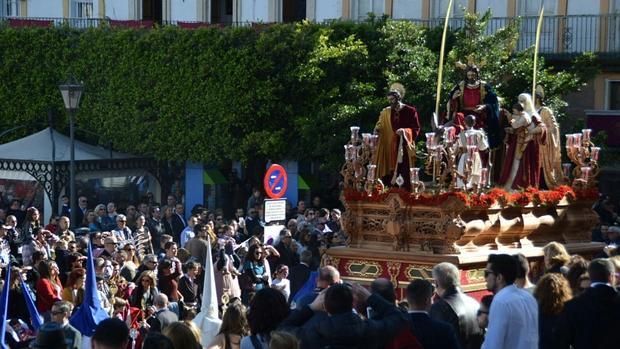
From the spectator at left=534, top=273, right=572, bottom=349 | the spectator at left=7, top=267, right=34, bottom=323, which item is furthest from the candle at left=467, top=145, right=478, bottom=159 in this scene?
the spectator at left=534, top=273, right=572, bottom=349

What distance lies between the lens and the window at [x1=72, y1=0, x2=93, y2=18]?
4011cm

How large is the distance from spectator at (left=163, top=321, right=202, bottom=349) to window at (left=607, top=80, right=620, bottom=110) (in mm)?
23767

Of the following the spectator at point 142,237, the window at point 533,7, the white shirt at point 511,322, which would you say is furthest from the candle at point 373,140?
the window at point 533,7

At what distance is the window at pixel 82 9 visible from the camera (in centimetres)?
4011

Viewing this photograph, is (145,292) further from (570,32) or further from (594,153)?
(570,32)

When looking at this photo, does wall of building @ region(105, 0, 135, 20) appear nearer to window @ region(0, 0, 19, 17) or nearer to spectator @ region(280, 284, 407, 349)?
window @ region(0, 0, 19, 17)

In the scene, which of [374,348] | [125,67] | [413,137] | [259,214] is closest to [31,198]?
[125,67]

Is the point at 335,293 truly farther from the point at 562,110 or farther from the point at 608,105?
the point at 608,105

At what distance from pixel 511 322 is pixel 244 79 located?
2208cm

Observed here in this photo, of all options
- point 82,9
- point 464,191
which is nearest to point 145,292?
point 464,191

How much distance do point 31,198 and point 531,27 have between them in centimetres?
1144

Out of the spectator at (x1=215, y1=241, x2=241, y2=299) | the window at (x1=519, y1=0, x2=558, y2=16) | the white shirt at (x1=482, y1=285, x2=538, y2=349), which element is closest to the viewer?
the white shirt at (x1=482, y1=285, x2=538, y2=349)

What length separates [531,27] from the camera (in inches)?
1304

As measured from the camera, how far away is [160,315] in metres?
14.7
